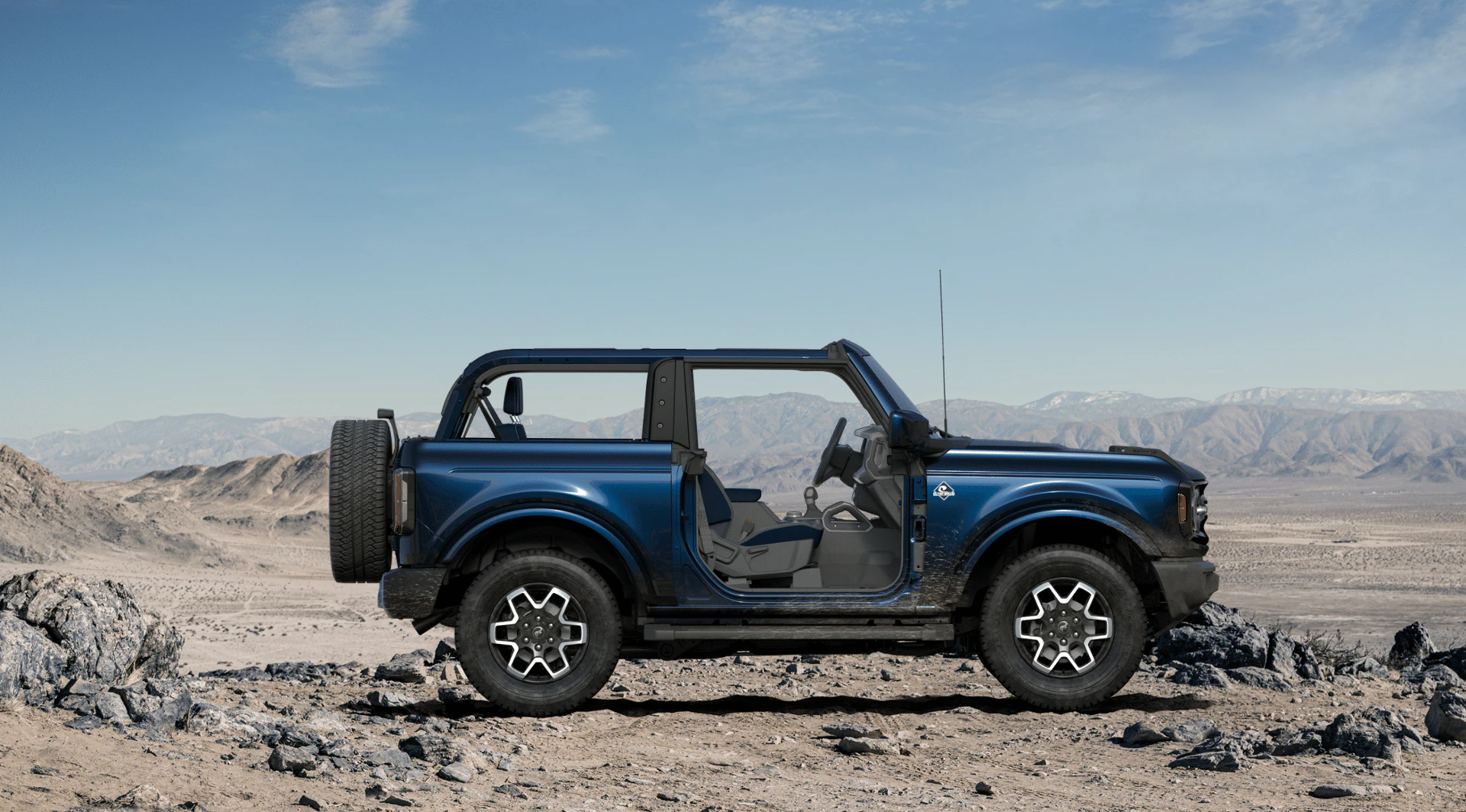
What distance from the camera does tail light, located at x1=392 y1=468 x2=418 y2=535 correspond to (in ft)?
23.9

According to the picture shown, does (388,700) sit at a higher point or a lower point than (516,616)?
lower

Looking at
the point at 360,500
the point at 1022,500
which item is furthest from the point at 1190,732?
the point at 360,500

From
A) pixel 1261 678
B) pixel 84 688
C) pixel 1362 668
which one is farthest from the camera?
pixel 1362 668

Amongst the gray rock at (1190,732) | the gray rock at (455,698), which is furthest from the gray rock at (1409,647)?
the gray rock at (455,698)

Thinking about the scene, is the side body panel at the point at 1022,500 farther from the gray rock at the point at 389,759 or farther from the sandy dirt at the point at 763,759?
the gray rock at the point at 389,759

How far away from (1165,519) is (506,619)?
396 cm

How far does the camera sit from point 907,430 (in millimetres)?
7148


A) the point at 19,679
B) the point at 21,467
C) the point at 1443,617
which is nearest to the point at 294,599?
the point at 21,467

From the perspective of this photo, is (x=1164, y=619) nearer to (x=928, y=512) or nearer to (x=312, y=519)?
(x=928, y=512)

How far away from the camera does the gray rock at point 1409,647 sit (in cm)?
1241

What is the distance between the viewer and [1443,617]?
34.6 meters

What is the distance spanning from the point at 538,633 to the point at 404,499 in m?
1.10

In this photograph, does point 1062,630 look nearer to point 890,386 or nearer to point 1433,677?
point 890,386

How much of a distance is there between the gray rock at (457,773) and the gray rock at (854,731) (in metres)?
2.07
